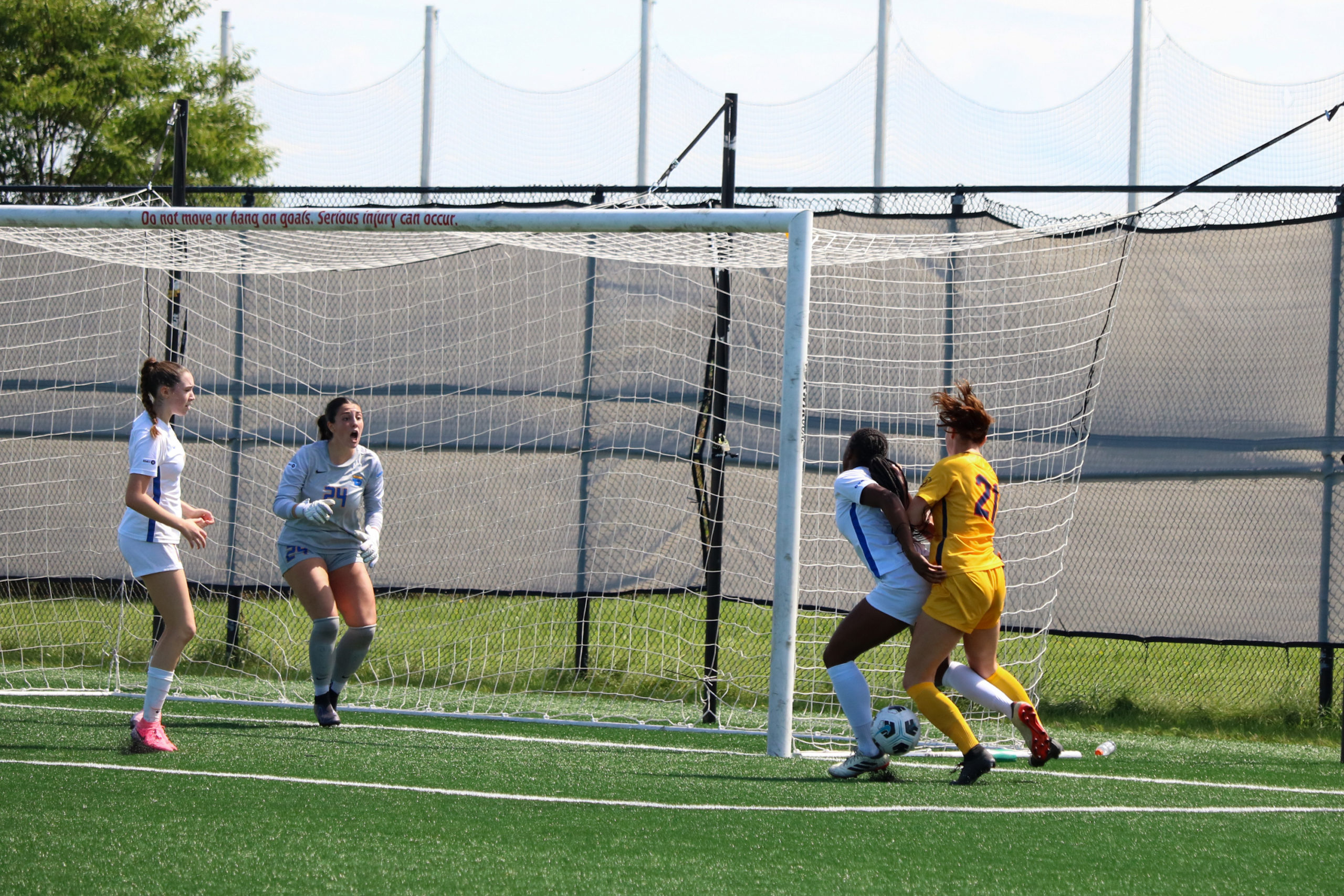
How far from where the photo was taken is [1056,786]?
5.55 m

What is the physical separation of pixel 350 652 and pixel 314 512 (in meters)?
0.82

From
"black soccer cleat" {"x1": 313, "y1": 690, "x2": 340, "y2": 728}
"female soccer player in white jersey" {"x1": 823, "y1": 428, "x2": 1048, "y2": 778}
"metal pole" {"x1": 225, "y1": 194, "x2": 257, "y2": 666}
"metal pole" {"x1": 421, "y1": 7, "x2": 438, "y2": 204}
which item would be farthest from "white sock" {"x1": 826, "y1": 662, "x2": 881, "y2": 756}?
"metal pole" {"x1": 421, "y1": 7, "x2": 438, "y2": 204}

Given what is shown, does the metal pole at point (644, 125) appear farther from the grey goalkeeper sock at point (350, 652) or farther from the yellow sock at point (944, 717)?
the yellow sock at point (944, 717)

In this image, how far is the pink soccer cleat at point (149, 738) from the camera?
5844 mm

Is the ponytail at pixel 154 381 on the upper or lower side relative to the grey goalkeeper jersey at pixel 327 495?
upper

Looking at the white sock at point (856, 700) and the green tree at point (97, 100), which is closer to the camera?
the white sock at point (856, 700)

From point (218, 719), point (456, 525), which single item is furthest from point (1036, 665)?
point (218, 719)

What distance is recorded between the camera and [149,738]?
5.85 meters

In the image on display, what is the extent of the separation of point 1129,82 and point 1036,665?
5.79 m

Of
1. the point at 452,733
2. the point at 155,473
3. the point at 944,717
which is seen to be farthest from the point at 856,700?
the point at 155,473

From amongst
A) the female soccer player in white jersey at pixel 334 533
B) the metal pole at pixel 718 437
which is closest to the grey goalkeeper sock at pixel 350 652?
the female soccer player in white jersey at pixel 334 533

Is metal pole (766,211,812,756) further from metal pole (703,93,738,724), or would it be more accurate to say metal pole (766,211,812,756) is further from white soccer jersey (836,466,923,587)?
metal pole (703,93,738,724)

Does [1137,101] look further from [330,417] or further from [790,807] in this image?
[790,807]

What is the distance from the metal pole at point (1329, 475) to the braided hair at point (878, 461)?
10.3 feet
